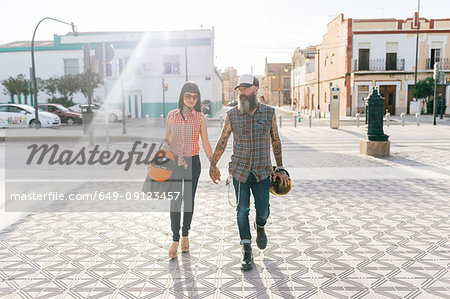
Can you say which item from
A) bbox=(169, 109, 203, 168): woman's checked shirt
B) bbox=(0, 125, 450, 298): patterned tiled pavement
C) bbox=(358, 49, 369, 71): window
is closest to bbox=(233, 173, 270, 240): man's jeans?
bbox=(0, 125, 450, 298): patterned tiled pavement

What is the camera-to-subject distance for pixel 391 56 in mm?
33031

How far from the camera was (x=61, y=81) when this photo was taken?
32.1m

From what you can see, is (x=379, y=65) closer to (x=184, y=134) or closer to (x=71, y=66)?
(x=71, y=66)

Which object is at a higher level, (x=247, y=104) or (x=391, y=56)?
(x=391, y=56)

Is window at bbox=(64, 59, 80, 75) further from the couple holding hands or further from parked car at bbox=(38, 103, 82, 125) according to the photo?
the couple holding hands

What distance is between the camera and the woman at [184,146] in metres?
4.09

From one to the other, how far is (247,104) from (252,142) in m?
0.36

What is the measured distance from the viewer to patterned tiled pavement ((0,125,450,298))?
11.3 ft

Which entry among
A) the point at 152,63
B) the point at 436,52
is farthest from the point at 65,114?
the point at 436,52

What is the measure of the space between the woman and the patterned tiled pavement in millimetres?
552

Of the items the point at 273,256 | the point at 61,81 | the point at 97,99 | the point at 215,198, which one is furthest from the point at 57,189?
the point at 97,99

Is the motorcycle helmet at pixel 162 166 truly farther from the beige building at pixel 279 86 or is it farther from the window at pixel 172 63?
the beige building at pixel 279 86

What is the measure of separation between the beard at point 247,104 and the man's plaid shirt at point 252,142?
5 centimetres

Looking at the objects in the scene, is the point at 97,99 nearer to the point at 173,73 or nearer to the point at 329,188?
the point at 173,73
